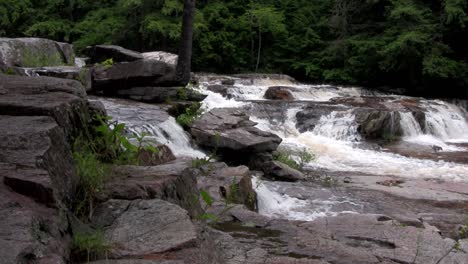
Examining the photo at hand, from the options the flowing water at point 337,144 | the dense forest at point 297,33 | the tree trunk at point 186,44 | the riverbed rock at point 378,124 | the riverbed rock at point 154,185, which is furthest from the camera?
the dense forest at point 297,33

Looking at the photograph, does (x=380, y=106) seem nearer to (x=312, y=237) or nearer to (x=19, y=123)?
(x=312, y=237)

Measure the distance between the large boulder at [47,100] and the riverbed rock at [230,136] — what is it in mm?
5763

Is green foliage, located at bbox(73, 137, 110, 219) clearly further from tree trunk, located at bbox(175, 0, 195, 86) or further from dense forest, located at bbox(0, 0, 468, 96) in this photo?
dense forest, located at bbox(0, 0, 468, 96)

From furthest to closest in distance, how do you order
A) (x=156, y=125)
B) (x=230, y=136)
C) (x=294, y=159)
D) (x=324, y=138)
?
(x=324, y=138), (x=294, y=159), (x=230, y=136), (x=156, y=125)

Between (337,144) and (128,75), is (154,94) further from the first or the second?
(337,144)

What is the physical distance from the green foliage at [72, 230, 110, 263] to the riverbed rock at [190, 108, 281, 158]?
7272 mm

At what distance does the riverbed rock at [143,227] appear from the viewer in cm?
277

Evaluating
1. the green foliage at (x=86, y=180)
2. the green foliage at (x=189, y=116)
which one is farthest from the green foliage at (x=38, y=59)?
the green foliage at (x=86, y=180)

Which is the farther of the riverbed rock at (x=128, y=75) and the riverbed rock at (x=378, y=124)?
the riverbed rock at (x=378, y=124)

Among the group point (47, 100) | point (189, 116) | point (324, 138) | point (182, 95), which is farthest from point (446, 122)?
point (47, 100)

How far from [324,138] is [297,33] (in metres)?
14.5

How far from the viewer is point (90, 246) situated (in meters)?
2.69

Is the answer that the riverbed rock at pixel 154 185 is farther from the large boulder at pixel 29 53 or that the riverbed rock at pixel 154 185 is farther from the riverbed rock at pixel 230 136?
the large boulder at pixel 29 53

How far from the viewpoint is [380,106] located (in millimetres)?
17062
